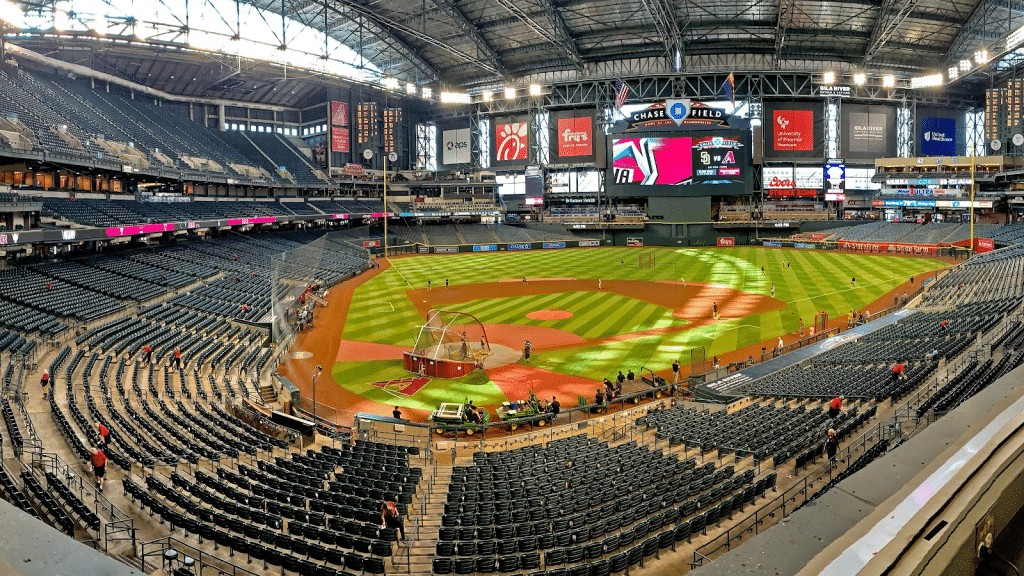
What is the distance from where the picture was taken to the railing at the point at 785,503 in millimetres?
11922

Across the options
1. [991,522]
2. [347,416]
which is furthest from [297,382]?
[991,522]

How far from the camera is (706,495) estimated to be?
13.5m

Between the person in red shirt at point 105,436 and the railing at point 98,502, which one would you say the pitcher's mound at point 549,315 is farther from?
the railing at point 98,502

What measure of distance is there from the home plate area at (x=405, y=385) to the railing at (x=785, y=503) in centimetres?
1750

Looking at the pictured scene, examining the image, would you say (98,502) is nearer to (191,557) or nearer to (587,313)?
(191,557)

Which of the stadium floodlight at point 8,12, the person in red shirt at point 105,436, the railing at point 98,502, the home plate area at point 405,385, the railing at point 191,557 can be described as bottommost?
the home plate area at point 405,385

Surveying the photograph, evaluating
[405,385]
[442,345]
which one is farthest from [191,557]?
[442,345]

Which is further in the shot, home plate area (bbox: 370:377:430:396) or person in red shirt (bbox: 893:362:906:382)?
home plate area (bbox: 370:377:430:396)

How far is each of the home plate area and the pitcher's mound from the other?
1433 cm

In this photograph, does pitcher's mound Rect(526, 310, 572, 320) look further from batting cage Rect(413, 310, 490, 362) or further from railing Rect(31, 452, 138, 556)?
railing Rect(31, 452, 138, 556)

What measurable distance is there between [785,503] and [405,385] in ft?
62.8

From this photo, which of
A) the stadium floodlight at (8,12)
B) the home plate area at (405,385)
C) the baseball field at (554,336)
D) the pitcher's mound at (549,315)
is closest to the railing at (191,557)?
the baseball field at (554,336)

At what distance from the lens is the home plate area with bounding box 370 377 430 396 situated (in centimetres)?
2823

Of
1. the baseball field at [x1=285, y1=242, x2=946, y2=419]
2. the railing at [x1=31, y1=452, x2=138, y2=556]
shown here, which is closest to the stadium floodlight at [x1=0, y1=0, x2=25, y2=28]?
the baseball field at [x1=285, y1=242, x2=946, y2=419]
